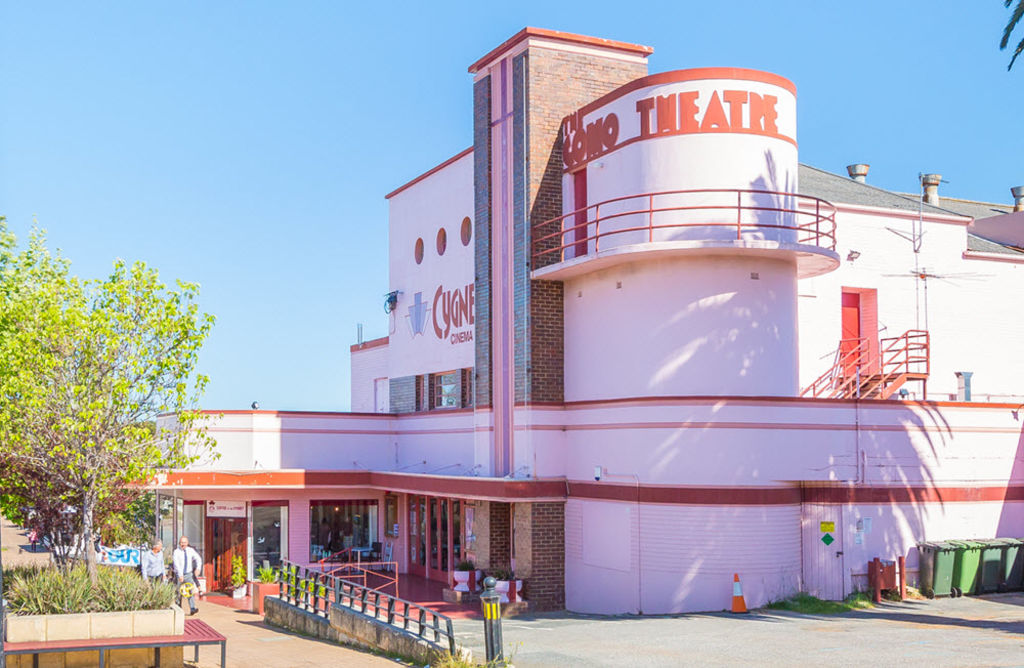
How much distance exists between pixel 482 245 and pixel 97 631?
14889mm

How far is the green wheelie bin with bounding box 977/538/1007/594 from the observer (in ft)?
80.0

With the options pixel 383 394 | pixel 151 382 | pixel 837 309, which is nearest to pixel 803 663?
pixel 151 382

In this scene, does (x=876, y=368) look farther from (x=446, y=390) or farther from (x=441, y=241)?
(x=441, y=241)

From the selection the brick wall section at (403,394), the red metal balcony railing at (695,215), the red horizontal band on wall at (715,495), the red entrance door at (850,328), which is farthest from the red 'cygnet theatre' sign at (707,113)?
the brick wall section at (403,394)

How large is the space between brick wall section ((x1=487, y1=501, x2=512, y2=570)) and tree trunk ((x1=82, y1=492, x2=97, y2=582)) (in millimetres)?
10659

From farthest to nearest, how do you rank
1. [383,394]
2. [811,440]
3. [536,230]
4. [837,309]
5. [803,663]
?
1. [383,394]
2. [837,309]
3. [536,230]
4. [811,440]
5. [803,663]

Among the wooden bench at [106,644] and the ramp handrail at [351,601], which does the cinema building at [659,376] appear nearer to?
the ramp handrail at [351,601]

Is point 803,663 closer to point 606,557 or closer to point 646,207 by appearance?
point 606,557

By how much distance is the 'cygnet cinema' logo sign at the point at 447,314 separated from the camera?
2950 cm

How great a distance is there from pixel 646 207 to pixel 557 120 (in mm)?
3890

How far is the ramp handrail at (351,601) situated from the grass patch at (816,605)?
680cm

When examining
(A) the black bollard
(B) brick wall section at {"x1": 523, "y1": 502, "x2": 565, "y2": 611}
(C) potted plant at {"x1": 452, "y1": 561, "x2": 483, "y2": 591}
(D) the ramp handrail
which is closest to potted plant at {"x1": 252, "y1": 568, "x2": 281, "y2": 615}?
(D) the ramp handrail

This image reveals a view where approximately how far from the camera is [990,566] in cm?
2450

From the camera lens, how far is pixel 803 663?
15.7m
